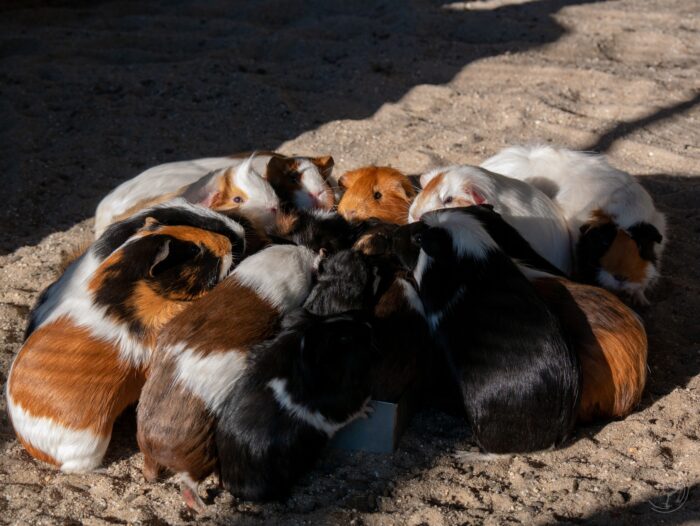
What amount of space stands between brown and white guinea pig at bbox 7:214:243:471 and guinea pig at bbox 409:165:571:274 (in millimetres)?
1139

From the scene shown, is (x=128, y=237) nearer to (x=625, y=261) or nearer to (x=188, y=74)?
(x=625, y=261)

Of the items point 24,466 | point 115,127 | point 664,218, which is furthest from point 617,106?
point 24,466

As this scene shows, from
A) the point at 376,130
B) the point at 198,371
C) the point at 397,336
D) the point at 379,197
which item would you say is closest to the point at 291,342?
the point at 198,371

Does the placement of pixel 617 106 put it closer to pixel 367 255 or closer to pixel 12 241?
pixel 367 255

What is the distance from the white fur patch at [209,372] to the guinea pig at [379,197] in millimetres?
1419

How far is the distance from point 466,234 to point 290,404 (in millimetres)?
977

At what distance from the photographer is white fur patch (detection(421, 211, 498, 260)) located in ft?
10.9

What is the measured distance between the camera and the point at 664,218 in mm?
4559

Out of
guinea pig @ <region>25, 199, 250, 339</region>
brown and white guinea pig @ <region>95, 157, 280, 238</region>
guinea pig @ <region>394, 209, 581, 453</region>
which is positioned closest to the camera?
guinea pig @ <region>394, 209, 581, 453</region>

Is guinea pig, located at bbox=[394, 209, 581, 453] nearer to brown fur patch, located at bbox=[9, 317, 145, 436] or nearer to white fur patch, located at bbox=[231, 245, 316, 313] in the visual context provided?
white fur patch, located at bbox=[231, 245, 316, 313]

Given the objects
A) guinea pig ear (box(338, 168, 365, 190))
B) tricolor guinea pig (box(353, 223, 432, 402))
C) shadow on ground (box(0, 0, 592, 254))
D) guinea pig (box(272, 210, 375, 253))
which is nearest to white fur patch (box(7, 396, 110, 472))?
tricolor guinea pig (box(353, 223, 432, 402))

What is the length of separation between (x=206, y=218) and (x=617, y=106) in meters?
3.56

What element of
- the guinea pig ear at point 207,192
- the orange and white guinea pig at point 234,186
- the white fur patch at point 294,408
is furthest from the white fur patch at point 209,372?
the guinea pig ear at point 207,192

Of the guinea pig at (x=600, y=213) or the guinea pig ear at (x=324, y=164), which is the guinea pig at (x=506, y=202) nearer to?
the guinea pig at (x=600, y=213)
